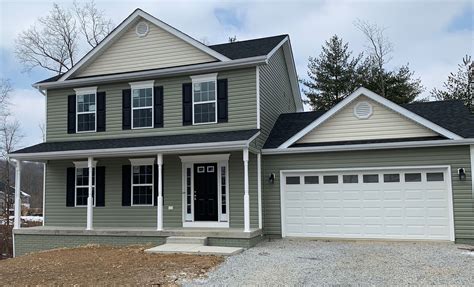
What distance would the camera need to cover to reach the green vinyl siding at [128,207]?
1269 cm

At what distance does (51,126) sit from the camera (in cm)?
1511

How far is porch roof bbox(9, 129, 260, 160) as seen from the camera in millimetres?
11750

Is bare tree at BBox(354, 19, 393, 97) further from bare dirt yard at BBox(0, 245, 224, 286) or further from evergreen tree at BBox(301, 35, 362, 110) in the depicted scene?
bare dirt yard at BBox(0, 245, 224, 286)

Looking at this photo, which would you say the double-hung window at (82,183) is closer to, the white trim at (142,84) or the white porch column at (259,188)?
the white trim at (142,84)

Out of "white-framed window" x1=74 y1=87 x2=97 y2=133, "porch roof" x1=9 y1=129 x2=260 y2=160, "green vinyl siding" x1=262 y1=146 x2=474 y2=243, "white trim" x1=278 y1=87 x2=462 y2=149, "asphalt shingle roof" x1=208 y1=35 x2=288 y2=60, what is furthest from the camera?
"white-framed window" x1=74 y1=87 x2=97 y2=133

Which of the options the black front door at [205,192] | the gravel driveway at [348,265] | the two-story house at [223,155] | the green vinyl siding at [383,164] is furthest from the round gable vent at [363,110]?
the black front door at [205,192]

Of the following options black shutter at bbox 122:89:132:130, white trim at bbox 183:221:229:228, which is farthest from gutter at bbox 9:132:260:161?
white trim at bbox 183:221:229:228

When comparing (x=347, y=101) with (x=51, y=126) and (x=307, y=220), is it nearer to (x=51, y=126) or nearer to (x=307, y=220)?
(x=307, y=220)

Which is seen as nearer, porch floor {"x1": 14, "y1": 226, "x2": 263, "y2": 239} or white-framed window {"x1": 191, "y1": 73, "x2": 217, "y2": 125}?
porch floor {"x1": 14, "y1": 226, "x2": 263, "y2": 239}

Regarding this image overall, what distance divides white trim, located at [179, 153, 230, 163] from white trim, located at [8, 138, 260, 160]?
940 millimetres

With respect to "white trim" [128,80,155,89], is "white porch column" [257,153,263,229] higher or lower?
lower

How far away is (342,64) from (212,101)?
18403 mm

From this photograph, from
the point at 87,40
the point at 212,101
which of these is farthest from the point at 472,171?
the point at 87,40

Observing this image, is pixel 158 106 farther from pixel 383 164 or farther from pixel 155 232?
pixel 383 164
